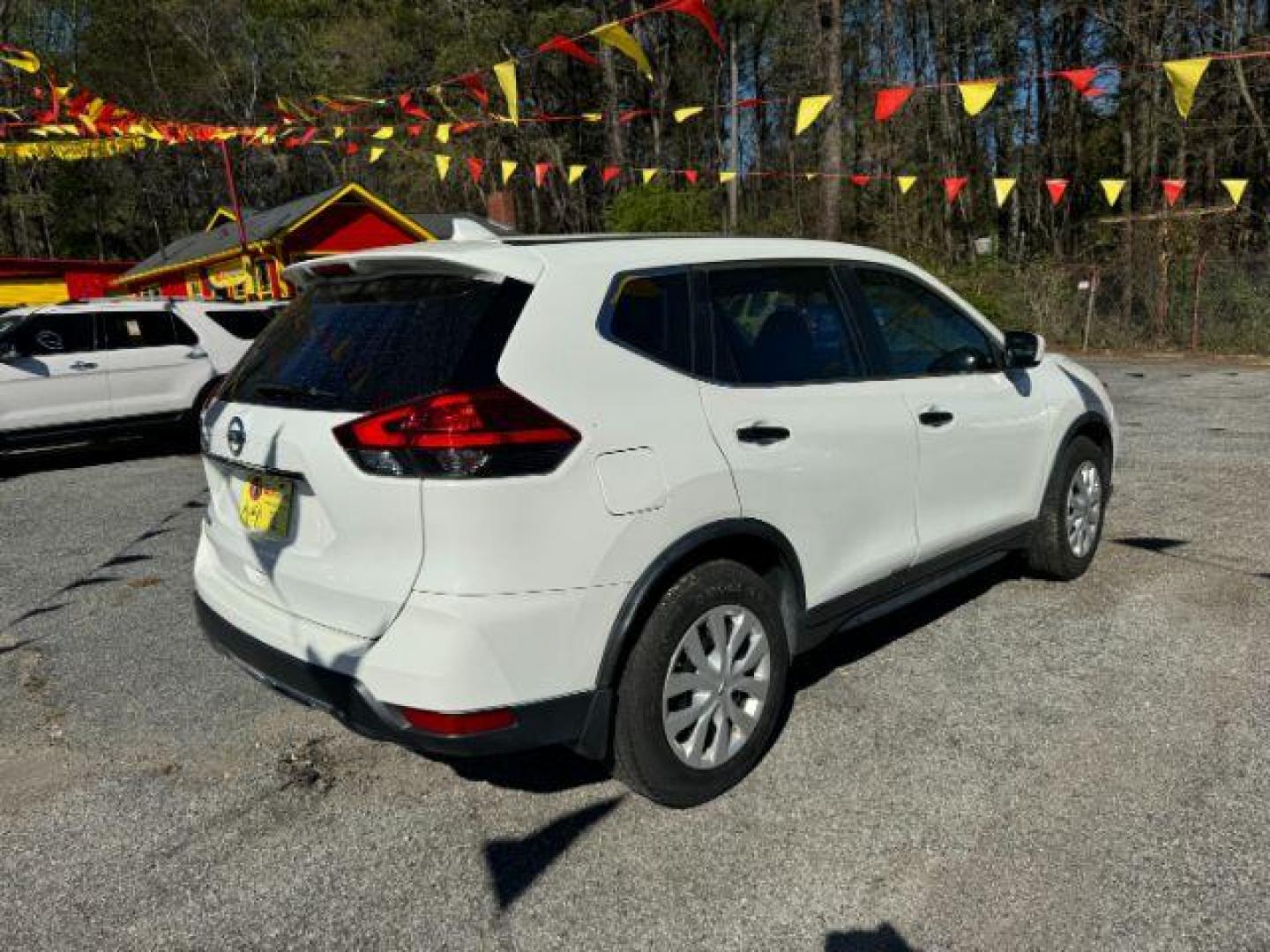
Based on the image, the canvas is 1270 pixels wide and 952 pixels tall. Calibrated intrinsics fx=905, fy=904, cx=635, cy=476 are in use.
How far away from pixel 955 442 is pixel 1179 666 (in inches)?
50.2

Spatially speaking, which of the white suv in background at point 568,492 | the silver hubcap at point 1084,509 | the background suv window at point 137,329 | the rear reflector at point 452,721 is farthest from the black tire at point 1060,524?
the background suv window at point 137,329

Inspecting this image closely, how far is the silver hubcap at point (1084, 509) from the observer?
4484mm

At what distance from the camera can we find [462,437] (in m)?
2.20

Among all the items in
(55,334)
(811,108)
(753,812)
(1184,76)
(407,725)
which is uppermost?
(811,108)

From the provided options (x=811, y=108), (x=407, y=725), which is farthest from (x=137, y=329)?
(x=407, y=725)

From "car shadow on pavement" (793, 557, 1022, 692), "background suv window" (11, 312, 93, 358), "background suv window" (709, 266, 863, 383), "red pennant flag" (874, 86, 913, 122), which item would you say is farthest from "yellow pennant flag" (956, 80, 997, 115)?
"background suv window" (11, 312, 93, 358)

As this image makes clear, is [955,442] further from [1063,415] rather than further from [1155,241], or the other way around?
[1155,241]

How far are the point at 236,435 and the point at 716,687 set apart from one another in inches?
64.5

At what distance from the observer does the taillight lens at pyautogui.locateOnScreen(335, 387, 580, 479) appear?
7.24ft

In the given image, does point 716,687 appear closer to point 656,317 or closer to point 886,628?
point 656,317

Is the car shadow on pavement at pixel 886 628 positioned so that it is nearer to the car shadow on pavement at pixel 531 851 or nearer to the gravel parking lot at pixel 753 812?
the gravel parking lot at pixel 753 812

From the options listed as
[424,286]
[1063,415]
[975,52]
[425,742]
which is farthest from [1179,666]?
[975,52]

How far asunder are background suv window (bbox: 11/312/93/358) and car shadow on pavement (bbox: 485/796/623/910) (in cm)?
880

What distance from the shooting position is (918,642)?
155 inches
